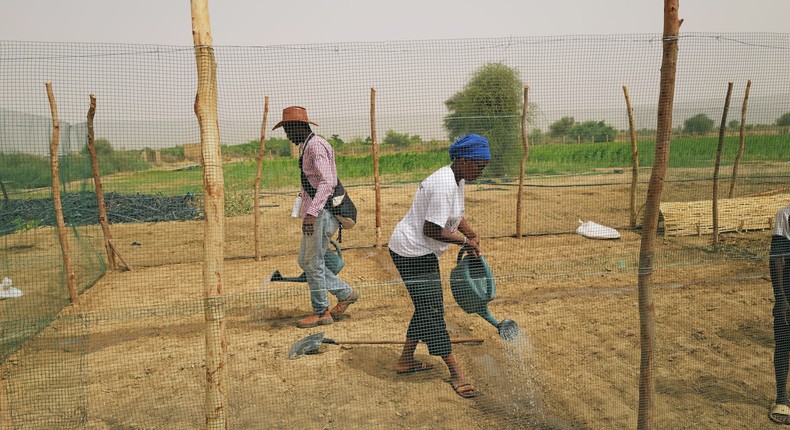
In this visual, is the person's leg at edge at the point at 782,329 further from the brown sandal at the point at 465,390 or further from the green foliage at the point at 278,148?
A: the green foliage at the point at 278,148

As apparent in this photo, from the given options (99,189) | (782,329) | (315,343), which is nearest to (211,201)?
(315,343)

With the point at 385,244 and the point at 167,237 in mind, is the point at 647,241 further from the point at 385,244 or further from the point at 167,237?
the point at 167,237

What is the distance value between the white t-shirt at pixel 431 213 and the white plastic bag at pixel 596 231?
5.04 meters

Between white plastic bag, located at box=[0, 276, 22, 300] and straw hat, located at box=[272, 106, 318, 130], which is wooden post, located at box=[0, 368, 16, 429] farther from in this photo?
straw hat, located at box=[272, 106, 318, 130]

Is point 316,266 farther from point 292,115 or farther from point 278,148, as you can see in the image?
point 278,148

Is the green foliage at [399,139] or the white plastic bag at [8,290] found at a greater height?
the green foliage at [399,139]

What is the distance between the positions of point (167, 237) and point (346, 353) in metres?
5.85

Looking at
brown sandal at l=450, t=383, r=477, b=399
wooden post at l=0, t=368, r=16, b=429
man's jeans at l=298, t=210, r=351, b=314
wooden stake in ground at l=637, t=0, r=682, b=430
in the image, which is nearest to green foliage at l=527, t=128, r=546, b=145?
man's jeans at l=298, t=210, r=351, b=314

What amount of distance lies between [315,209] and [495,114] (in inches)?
194

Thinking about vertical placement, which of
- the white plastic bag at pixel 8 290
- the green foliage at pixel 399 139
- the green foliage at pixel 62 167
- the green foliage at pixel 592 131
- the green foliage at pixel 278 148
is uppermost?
the green foliage at pixel 592 131

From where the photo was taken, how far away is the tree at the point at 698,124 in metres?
7.05

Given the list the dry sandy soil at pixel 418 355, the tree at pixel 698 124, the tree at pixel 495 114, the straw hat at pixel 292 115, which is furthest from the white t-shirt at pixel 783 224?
the tree at pixel 698 124

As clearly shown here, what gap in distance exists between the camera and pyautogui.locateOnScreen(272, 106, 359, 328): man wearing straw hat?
408 centimetres

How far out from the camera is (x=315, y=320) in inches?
177
